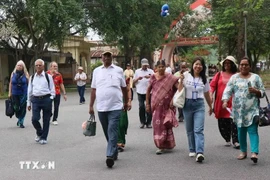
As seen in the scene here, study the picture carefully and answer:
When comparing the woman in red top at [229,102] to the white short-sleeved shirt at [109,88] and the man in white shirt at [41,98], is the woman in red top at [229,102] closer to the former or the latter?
the white short-sleeved shirt at [109,88]

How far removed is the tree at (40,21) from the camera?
920 inches

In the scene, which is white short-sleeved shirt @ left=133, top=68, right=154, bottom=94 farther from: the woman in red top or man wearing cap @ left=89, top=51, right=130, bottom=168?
man wearing cap @ left=89, top=51, right=130, bottom=168

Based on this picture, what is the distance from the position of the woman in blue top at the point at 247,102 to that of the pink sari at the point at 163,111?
111 centimetres

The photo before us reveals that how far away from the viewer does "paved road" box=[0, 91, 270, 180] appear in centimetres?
609

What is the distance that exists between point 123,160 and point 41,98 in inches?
102

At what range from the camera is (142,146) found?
8.28 m

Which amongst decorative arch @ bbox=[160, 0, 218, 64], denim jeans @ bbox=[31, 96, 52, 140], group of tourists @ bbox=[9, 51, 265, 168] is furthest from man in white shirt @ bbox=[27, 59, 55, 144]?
decorative arch @ bbox=[160, 0, 218, 64]

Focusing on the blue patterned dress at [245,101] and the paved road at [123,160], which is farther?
the blue patterned dress at [245,101]

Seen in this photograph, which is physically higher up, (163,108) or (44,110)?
(163,108)

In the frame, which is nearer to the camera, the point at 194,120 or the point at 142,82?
the point at 194,120

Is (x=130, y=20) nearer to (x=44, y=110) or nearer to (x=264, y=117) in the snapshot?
(x=44, y=110)

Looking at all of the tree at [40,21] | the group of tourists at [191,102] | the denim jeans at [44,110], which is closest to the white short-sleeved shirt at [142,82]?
the denim jeans at [44,110]

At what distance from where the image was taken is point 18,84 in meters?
11.1

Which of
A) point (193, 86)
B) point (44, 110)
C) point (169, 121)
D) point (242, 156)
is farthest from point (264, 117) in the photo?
point (44, 110)
